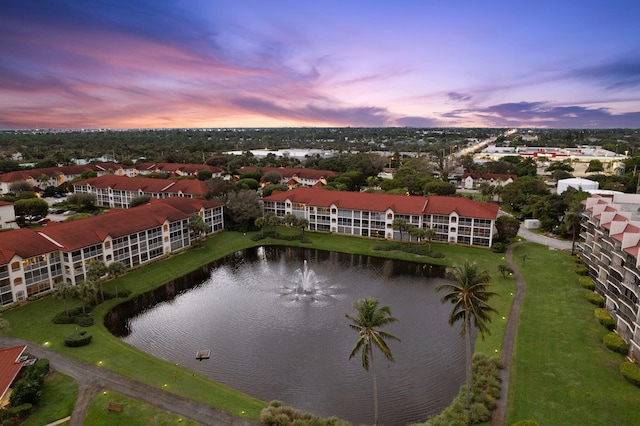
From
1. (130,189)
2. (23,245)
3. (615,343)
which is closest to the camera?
(615,343)

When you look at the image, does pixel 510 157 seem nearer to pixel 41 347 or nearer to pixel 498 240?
pixel 498 240

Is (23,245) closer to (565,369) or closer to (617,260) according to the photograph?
(565,369)

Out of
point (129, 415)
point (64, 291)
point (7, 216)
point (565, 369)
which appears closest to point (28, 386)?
point (129, 415)

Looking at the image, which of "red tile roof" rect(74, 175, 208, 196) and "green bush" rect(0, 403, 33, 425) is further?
"red tile roof" rect(74, 175, 208, 196)

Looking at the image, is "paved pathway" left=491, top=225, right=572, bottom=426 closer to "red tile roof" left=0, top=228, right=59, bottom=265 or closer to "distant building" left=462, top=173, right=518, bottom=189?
"red tile roof" left=0, top=228, right=59, bottom=265

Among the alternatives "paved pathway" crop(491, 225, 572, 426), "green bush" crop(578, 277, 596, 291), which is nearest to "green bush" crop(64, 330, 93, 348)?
"paved pathway" crop(491, 225, 572, 426)

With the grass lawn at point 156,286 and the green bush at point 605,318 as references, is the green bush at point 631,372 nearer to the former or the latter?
the green bush at point 605,318
